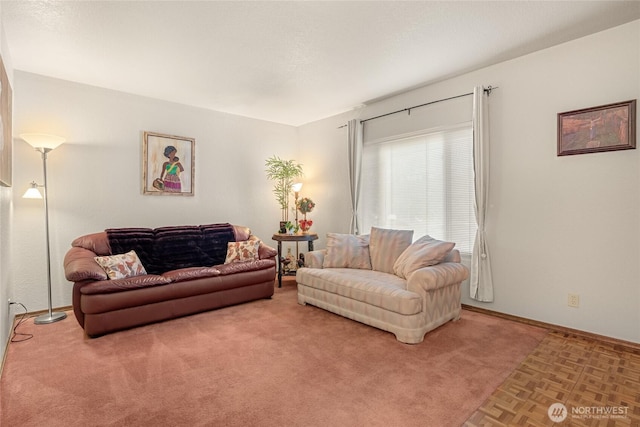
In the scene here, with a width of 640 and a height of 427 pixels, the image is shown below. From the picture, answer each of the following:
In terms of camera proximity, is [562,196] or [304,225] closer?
[562,196]

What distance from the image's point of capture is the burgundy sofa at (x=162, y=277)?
2.99 metres

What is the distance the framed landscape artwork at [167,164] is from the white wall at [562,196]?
3.60 m

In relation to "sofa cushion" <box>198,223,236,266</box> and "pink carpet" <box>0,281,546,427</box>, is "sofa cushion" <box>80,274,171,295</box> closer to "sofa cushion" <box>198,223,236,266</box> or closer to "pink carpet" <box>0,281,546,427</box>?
"pink carpet" <box>0,281,546,427</box>

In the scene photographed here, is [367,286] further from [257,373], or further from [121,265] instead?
[121,265]

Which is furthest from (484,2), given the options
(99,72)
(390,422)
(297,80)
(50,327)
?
(50,327)

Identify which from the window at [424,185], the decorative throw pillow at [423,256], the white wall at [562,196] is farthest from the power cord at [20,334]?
the white wall at [562,196]

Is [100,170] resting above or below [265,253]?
above

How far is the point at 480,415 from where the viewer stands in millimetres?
1812

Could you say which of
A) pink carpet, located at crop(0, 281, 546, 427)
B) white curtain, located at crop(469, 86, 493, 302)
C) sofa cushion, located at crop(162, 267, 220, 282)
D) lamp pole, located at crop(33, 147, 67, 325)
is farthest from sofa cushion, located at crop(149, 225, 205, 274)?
white curtain, located at crop(469, 86, 493, 302)

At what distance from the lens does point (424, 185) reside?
4.16 meters

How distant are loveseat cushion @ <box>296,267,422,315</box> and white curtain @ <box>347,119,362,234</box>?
123 cm

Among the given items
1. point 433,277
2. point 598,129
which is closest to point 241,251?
point 433,277
